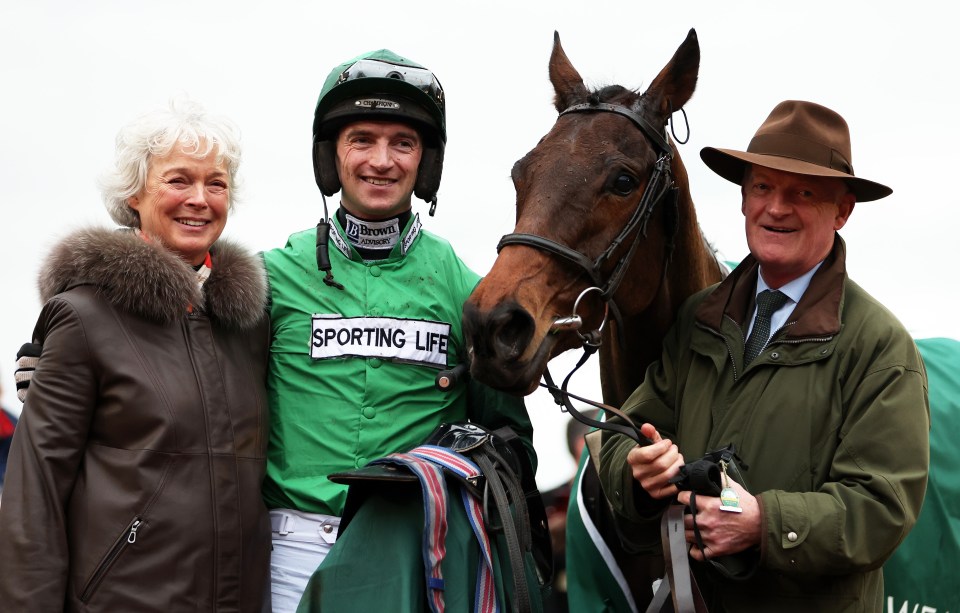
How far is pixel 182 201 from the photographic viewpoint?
350cm

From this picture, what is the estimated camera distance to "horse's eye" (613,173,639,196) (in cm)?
352

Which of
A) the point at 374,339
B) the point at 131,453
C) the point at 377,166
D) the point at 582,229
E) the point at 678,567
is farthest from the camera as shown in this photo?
the point at 377,166

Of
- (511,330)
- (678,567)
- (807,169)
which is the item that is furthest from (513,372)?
(807,169)

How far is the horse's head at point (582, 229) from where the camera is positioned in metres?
3.23

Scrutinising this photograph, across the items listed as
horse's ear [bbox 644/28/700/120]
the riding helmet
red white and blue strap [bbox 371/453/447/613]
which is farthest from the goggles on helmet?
red white and blue strap [bbox 371/453/447/613]

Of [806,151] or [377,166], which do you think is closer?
[806,151]

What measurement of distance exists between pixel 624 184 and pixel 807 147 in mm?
584

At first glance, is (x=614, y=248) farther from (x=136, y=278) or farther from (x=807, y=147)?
(x=136, y=278)

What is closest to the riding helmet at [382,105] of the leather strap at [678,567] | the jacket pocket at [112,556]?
the jacket pocket at [112,556]

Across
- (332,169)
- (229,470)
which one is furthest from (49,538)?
(332,169)

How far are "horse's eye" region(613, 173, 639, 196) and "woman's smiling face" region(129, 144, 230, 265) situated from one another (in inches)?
51.4

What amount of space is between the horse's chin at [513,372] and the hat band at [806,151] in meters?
0.94

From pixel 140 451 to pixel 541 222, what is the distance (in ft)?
4.59

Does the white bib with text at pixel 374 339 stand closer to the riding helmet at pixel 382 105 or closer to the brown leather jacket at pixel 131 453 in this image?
the brown leather jacket at pixel 131 453
